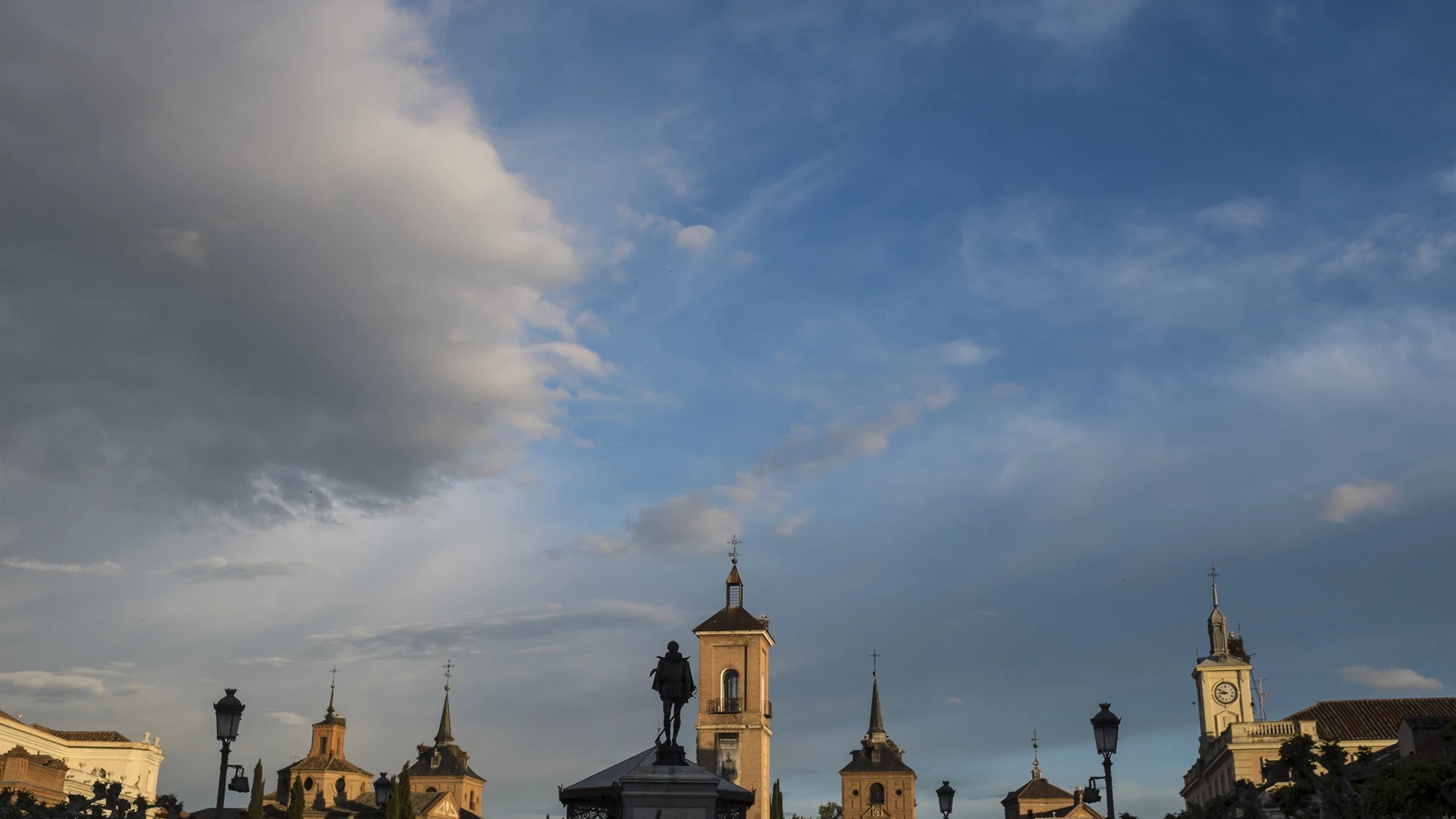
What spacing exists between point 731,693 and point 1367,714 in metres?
35.3

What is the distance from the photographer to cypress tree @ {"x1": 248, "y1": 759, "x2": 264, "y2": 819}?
7519 centimetres

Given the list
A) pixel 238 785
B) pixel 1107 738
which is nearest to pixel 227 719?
pixel 238 785

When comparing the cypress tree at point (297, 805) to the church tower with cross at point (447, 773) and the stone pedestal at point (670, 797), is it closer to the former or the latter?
the church tower with cross at point (447, 773)

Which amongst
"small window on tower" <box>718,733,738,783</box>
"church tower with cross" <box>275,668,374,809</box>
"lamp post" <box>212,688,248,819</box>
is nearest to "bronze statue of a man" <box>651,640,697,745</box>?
"lamp post" <box>212,688,248,819</box>

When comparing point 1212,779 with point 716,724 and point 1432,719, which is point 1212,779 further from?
point 1432,719

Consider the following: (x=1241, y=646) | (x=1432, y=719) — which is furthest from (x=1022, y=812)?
(x=1432, y=719)

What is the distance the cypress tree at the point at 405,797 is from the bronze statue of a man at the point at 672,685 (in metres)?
56.4

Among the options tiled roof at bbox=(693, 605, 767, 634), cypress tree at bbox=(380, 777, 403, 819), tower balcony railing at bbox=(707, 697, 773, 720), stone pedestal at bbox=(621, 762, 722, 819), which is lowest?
stone pedestal at bbox=(621, 762, 722, 819)

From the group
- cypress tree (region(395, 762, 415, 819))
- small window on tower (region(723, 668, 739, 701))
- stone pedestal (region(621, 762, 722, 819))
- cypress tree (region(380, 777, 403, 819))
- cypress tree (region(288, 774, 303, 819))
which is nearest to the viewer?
stone pedestal (region(621, 762, 722, 819))

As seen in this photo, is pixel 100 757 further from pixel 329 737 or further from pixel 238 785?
pixel 238 785

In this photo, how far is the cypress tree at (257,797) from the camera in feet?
247

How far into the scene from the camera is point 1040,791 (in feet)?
437

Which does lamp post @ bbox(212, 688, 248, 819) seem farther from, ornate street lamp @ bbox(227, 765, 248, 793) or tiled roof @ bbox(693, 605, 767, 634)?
tiled roof @ bbox(693, 605, 767, 634)

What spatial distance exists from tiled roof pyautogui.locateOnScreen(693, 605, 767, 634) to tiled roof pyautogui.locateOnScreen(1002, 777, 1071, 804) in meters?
67.8
